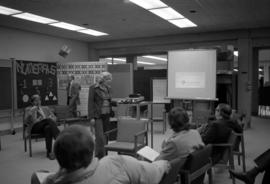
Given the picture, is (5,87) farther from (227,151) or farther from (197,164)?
(197,164)

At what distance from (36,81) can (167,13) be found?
4071 mm

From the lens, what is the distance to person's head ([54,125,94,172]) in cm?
118

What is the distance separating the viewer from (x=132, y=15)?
630 centimetres

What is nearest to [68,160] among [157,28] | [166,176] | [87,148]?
[87,148]

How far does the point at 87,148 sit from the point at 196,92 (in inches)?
220

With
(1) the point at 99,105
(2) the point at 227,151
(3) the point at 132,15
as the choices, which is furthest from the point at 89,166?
(3) the point at 132,15

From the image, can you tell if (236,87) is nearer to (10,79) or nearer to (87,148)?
(10,79)

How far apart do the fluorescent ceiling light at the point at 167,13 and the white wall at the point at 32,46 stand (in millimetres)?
4051

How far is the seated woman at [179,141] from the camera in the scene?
88.0 inches

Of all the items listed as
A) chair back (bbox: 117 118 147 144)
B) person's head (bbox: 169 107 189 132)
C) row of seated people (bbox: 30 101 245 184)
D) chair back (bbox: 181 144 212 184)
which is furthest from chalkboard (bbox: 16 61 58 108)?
row of seated people (bbox: 30 101 245 184)

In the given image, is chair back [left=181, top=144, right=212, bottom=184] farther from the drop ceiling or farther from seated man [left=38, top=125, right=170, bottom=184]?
the drop ceiling

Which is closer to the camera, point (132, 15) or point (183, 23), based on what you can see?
point (132, 15)

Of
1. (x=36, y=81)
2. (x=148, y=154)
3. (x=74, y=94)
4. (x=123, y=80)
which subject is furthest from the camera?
(x=123, y=80)

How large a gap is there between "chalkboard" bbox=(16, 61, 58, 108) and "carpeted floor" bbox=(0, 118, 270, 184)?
3.50 ft
